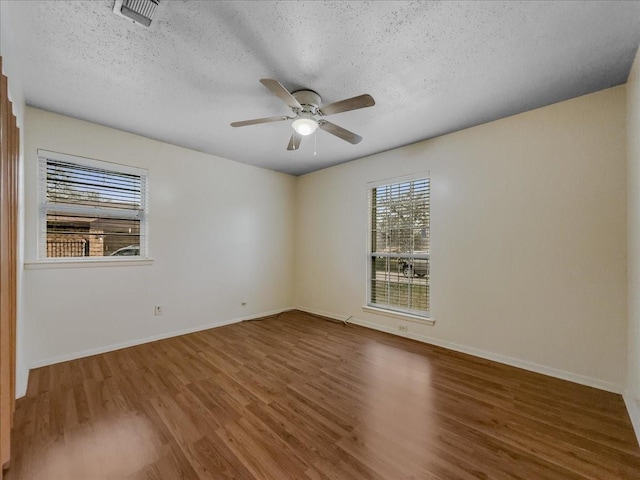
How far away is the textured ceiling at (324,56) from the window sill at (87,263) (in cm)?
158

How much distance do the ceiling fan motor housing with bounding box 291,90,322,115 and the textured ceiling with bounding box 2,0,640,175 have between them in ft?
0.20

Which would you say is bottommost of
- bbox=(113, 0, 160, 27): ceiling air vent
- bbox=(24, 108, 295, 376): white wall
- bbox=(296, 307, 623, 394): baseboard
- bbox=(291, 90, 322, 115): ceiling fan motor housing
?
bbox=(296, 307, 623, 394): baseboard

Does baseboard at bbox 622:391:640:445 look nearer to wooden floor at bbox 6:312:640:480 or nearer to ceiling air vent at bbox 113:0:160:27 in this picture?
wooden floor at bbox 6:312:640:480

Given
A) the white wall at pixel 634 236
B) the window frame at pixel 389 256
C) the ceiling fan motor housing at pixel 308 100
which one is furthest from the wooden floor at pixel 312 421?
the ceiling fan motor housing at pixel 308 100

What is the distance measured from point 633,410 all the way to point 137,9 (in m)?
4.24

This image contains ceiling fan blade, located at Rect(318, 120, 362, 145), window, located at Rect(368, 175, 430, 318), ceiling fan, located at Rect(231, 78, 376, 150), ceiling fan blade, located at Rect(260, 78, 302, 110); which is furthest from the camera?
window, located at Rect(368, 175, 430, 318)

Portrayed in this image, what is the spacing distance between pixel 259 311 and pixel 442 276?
3043 mm

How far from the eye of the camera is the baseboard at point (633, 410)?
1796 millimetres

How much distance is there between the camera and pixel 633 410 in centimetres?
194

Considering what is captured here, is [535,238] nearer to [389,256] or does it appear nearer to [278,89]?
[389,256]

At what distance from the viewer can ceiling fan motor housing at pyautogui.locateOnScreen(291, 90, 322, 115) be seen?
2.31 m

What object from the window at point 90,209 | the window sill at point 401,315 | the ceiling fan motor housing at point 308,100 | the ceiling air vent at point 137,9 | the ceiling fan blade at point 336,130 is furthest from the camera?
the window sill at point 401,315

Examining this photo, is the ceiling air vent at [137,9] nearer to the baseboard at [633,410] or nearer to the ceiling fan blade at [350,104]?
the ceiling fan blade at [350,104]

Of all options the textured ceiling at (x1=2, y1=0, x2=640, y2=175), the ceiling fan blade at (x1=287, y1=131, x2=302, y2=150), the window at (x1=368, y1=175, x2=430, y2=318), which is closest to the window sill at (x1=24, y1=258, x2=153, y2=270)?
the textured ceiling at (x1=2, y1=0, x2=640, y2=175)
